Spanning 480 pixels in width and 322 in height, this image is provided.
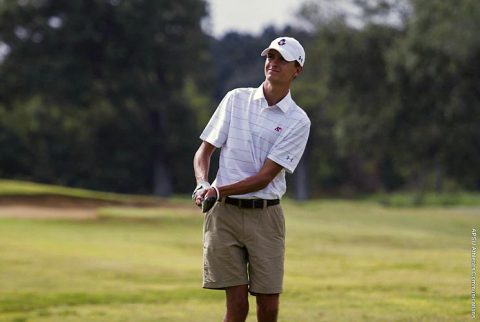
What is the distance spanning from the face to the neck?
4cm

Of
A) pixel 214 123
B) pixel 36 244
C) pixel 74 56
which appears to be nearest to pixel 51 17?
pixel 74 56

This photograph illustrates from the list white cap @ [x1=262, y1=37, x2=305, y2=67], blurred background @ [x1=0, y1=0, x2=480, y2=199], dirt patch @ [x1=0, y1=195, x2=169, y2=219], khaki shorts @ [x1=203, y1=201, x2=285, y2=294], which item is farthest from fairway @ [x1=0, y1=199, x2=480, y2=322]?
blurred background @ [x1=0, y1=0, x2=480, y2=199]

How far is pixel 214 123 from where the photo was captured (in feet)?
23.1

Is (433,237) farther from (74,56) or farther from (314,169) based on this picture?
(314,169)

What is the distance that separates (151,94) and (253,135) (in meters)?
58.6

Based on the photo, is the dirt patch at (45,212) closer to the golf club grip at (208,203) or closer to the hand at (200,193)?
the hand at (200,193)

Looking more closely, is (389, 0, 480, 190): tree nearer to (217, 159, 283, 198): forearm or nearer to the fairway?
the fairway

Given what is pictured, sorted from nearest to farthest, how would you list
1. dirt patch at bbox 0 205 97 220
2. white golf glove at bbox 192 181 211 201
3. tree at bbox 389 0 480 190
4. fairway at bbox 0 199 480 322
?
white golf glove at bbox 192 181 211 201 < fairway at bbox 0 199 480 322 < dirt patch at bbox 0 205 97 220 < tree at bbox 389 0 480 190

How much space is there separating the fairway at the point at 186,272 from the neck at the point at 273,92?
165 inches

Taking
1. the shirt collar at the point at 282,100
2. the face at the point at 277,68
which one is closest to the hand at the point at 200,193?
the shirt collar at the point at 282,100

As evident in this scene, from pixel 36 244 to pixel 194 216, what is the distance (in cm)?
1225

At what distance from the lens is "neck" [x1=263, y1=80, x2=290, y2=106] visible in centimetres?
692

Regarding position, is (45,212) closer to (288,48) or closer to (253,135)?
(253,135)

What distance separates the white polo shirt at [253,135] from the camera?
689 cm
